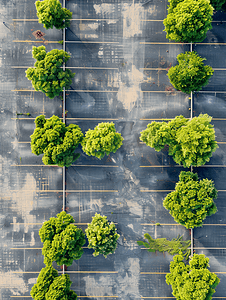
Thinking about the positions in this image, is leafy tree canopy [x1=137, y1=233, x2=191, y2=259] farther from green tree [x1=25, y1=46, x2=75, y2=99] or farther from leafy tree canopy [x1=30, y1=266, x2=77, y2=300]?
green tree [x1=25, y1=46, x2=75, y2=99]

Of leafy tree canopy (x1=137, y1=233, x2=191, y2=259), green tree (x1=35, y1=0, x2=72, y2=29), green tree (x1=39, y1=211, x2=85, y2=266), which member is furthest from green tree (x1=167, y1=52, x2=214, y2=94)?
green tree (x1=39, y1=211, x2=85, y2=266)

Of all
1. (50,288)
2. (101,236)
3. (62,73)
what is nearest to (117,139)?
(62,73)

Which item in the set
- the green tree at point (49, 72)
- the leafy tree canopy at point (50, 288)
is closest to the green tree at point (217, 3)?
the green tree at point (49, 72)

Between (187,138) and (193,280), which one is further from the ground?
(187,138)

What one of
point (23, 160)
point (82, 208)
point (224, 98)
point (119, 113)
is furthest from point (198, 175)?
point (23, 160)

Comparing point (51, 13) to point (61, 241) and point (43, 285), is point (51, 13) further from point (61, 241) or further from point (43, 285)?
point (43, 285)

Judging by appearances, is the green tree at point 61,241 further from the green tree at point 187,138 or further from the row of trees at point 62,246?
the green tree at point 187,138

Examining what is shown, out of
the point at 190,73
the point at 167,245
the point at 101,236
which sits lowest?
the point at 167,245
